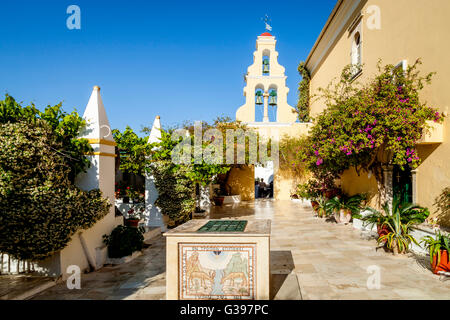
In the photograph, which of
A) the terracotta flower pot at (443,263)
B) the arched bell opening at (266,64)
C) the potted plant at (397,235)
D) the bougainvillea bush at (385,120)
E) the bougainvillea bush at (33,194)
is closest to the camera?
the bougainvillea bush at (33,194)

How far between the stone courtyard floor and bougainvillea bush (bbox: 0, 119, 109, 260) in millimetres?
856

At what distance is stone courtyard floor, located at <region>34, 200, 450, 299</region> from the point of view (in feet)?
13.7

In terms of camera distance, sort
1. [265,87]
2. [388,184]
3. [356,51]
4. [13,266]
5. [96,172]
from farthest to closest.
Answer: [265,87], [356,51], [388,184], [96,172], [13,266]

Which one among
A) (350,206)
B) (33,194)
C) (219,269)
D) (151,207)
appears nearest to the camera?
(219,269)

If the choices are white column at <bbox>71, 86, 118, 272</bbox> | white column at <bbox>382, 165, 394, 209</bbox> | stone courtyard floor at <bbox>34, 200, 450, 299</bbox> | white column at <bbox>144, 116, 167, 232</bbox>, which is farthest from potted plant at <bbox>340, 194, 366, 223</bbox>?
white column at <bbox>71, 86, 118, 272</bbox>

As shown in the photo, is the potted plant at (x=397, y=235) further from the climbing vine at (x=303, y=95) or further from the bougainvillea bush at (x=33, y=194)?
the climbing vine at (x=303, y=95)

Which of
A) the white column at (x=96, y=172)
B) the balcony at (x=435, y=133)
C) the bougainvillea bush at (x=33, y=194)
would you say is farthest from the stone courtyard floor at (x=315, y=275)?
the balcony at (x=435, y=133)

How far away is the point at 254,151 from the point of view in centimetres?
1553

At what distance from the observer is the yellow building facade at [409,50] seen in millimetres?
6071

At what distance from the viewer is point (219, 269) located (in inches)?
143

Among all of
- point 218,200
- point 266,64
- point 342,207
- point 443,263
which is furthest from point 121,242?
point 266,64

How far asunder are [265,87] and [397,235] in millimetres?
12444

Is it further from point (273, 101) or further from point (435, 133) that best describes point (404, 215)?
point (273, 101)

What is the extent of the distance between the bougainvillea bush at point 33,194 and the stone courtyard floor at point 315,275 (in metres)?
0.86
